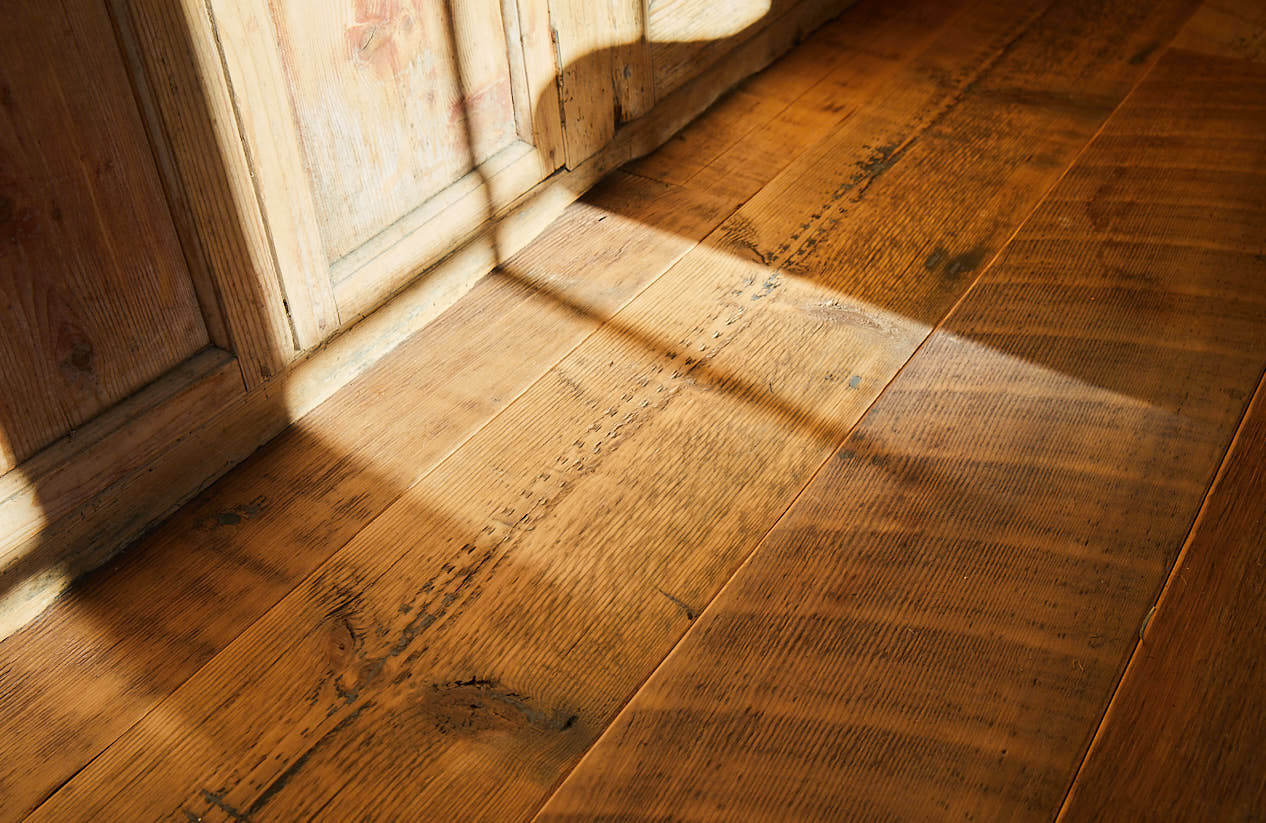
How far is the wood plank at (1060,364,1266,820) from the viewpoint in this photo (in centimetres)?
86

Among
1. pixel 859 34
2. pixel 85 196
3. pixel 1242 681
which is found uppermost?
pixel 85 196

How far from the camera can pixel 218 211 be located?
108cm

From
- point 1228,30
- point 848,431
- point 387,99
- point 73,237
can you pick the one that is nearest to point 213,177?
point 73,237

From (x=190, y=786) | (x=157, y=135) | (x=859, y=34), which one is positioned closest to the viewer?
(x=190, y=786)

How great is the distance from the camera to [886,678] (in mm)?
968

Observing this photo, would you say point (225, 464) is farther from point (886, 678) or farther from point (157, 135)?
point (886, 678)

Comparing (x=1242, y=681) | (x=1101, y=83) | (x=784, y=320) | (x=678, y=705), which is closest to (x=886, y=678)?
(x=678, y=705)

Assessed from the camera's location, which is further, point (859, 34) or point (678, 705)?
point (859, 34)

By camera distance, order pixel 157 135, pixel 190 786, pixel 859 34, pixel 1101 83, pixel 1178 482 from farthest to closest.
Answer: pixel 859 34
pixel 1101 83
pixel 1178 482
pixel 157 135
pixel 190 786

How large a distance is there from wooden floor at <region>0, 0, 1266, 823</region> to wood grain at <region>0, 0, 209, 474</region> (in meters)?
0.19

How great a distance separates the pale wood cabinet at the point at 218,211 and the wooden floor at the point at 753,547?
69mm

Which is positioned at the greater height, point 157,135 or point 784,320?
point 157,135

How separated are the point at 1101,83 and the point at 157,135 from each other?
5.26ft

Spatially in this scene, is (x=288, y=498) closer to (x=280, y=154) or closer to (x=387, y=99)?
(x=280, y=154)
